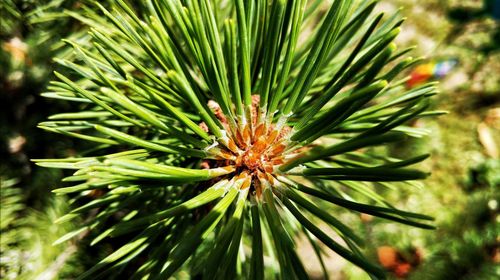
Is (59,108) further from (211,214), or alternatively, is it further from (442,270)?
(442,270)

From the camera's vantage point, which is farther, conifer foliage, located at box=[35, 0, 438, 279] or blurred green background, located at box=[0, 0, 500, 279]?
blurred green background, located at box=[0, 0, 500, 279]

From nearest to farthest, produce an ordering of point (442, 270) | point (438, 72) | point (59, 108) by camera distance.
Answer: point (59, 108) < point (442, 270) < point (438, 72)

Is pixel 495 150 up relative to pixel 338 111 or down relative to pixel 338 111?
down

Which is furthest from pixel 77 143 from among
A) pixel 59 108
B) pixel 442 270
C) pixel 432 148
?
pixel 432 148

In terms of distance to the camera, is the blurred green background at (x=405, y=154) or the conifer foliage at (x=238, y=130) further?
the blurred green background at (x=405, y=154)

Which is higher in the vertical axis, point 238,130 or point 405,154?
point 238,130

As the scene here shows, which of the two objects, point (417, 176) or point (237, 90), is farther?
point (237, 90)

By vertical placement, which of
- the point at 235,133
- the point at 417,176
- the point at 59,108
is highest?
the point at 59,108

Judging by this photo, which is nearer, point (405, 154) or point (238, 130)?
point (238, 130)
